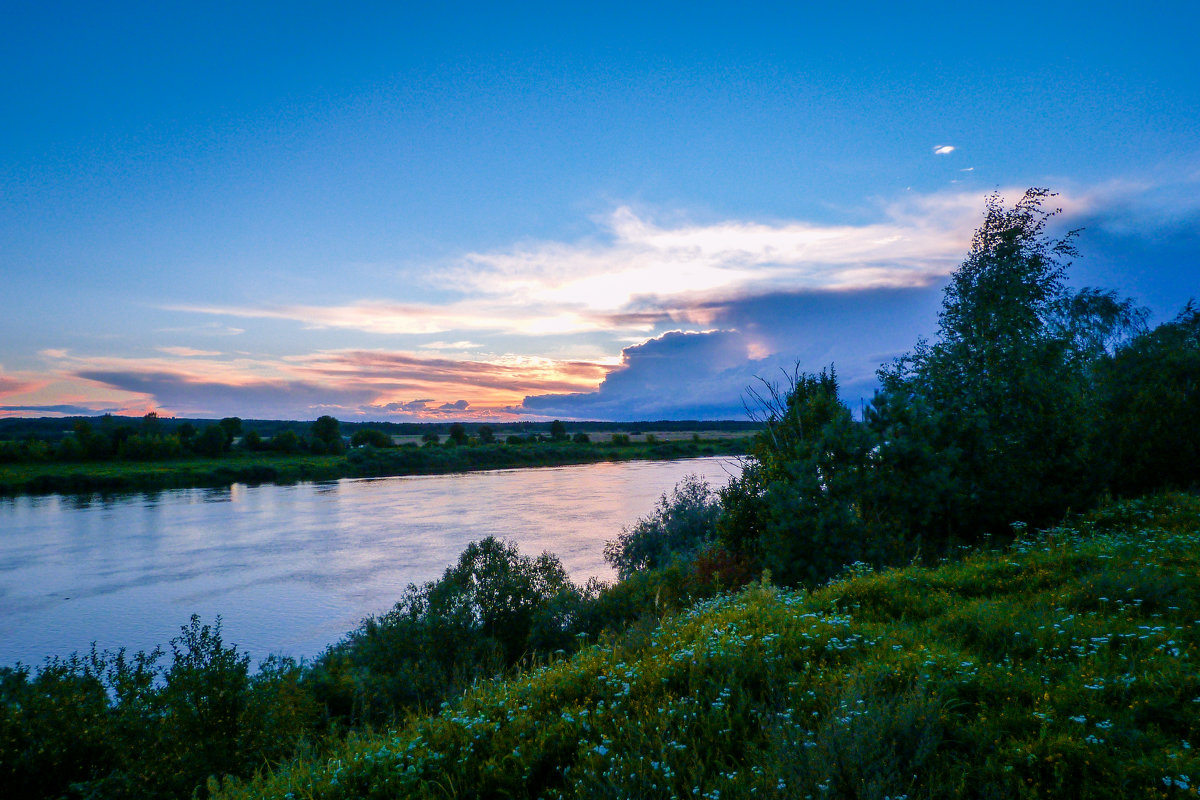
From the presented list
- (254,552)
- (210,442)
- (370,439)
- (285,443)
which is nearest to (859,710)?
(254,552)

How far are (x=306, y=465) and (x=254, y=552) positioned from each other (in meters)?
38.2

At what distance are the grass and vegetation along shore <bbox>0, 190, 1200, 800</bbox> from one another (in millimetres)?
26

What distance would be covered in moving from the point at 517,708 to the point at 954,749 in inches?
133

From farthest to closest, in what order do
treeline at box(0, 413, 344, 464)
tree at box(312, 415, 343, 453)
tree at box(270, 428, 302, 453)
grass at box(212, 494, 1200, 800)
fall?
1. tree at box(312, 415, 343, 453)
2. tree at box(270, 428, 302, 453)
3. treeline at box(0, 413, 344, 464)
4. grass at box(212, 494, 1200, 800)

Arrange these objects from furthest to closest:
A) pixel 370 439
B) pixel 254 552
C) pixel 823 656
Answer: pixel 370 439 < pixel 254 552 < pixel 823 656

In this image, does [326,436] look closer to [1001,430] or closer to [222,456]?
[222,456]

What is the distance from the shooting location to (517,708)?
5543 mm

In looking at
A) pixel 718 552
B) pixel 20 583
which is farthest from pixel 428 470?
pixel 718 552

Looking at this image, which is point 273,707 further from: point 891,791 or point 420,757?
point 891,791

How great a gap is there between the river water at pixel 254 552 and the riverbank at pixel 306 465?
3.79m

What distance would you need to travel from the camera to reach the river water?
18.5 meters

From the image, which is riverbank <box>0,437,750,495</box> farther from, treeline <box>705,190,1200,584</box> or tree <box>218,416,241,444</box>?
treeline <box>705,190,1200,584</box>

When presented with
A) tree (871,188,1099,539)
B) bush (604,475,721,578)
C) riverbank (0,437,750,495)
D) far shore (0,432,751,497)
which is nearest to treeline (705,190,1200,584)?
tree (871,188,1099,539)

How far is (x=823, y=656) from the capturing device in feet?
18.7
